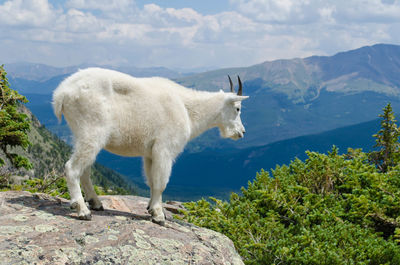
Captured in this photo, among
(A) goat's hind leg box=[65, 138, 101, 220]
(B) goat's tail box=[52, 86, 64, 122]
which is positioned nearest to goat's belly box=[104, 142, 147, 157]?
(A) goat's hind leg box=[65, 138, 101, 220]

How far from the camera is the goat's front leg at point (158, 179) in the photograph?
7.49 meters

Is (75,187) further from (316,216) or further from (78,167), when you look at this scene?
(316,216)

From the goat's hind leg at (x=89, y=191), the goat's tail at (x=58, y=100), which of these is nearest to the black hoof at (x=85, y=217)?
the goat's hind leg at (x=89, y=191)

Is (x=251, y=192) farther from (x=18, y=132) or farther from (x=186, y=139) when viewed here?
(x=18, y=132)

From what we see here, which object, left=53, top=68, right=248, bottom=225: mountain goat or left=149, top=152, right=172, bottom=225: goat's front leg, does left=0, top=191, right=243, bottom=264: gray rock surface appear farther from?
left=53, top=68, right=248, bottom=225: mountain goat

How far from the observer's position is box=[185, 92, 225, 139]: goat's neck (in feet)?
27.6

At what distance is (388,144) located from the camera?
38.7 ft

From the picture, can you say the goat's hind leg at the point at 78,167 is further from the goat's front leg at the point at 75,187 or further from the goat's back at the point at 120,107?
the goat's back at the point at 120,107

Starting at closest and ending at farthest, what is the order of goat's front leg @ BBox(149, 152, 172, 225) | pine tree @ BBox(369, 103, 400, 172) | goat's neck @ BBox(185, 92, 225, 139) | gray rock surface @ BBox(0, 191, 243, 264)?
gray rock surface @ BBox(0, 191, 243, 264) < goat's front leg @ BBox(149, 152, 172, 225) < goat's neck @ BBox(185, 92, 225, 139) < pine tree @ BBox(369, 103, 400, 172)

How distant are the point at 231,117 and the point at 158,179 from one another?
253 centimetres

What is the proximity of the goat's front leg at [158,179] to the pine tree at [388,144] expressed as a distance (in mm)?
7606

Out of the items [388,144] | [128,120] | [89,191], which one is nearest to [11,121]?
[89,191]

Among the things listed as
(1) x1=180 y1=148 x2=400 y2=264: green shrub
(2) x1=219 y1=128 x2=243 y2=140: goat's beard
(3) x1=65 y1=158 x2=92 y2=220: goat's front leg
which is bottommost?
(1) x1=180 y1=148 x2=400 y2=264: green shrub

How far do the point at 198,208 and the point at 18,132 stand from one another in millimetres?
5802
